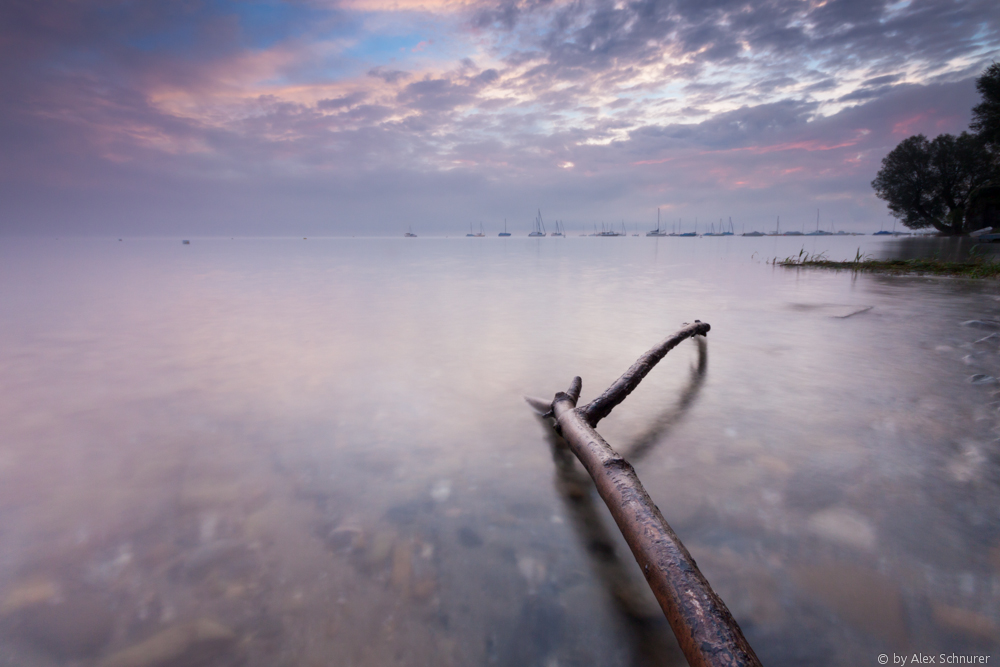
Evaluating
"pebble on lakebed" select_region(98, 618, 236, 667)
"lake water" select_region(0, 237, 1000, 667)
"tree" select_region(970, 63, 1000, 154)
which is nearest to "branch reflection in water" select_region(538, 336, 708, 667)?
"lake water" select_region(0, 237, 1000, 667)

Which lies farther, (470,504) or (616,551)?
(470,504)

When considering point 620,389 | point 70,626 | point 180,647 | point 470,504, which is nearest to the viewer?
point 180,647

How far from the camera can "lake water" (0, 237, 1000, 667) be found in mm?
2119

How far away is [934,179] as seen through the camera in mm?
47125

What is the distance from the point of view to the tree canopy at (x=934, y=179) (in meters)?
43.7

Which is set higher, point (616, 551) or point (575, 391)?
point (575, 391)

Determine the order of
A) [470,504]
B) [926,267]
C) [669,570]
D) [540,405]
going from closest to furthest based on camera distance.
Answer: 1. [669,570]
2. [470,504]
3. [540,405]
4. [926,267]

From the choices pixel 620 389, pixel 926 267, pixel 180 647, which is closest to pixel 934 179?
pixel 926 267

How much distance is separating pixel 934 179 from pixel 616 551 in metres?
67.6

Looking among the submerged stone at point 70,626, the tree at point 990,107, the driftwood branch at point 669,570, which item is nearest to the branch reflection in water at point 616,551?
the driftwood branch at point 669,570

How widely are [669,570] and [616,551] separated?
80 centimetres

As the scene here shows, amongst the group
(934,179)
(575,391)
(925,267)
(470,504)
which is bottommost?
(470,504)

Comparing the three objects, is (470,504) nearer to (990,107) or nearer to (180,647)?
Answer: (180,647)

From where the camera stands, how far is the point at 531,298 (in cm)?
1393
